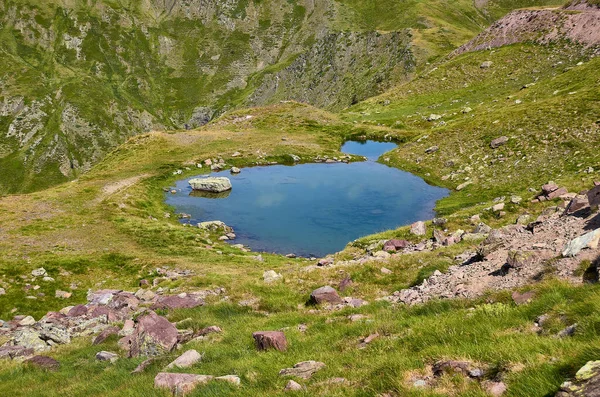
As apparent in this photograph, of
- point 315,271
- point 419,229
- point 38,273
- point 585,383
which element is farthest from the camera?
point 38,273

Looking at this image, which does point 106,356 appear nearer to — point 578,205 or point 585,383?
point 585,383

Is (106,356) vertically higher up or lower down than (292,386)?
lower down

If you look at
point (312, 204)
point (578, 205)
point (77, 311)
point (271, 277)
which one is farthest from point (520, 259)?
point (312, 204)

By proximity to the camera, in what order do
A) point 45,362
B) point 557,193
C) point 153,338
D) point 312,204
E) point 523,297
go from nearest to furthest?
point 523,297, point 153,338, point 45,362, point 557,193, point 312,204

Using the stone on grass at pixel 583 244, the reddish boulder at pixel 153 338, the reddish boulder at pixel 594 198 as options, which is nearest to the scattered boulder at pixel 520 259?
the stone on grass at pixel 583 244

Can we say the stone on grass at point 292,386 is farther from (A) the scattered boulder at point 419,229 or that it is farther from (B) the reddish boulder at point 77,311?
(A) the scattered boulder at point 419,229

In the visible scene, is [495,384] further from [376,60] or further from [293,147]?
[376,60]
